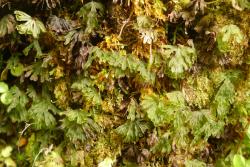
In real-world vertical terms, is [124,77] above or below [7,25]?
below

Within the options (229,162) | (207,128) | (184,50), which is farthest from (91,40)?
(229,162)

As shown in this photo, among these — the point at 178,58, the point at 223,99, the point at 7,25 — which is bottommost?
the point at 223,99

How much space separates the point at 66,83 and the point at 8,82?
0.99 ft

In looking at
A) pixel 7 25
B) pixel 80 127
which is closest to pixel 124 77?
pixel 80 127

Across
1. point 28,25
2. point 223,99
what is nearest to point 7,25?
point 28,25

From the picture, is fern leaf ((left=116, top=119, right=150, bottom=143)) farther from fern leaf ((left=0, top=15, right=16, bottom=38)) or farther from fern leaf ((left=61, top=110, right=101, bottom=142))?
fern leaf ((left=0, top=15, right=16, bottom=38))

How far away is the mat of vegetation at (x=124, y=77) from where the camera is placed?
153 centimetres

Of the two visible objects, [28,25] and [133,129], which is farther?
[133,129]

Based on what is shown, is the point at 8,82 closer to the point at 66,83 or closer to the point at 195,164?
the point at 66,83

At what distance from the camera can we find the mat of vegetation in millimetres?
1525

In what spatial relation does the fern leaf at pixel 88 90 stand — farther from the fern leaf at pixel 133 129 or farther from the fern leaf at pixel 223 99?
the fern leaf at pixel 223 99

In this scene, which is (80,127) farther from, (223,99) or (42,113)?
(223,99)

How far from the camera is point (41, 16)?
1565mm

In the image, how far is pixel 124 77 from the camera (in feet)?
5.19
